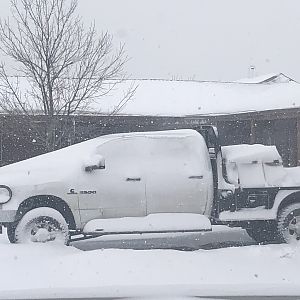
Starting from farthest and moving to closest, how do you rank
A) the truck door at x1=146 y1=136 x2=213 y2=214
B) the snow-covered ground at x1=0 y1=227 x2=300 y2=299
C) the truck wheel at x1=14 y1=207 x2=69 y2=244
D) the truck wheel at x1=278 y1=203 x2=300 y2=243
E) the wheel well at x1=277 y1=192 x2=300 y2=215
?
the wheel well at x1=277 y1=192 x2=300 y2=215 → the truck wheel at x1=278 y1=203 x2=300 y2=243 → the truck door at x1=146 y1=136 x2=213 y2=214 → the truck wheel at x1=14 y1=207 x2=69 y2=244 → the snow-covered ground at x1=0 y1=227 x2=300 y2=299

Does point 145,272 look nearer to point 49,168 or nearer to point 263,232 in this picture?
point 49,168

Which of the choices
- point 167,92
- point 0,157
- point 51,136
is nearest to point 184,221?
point 51,136

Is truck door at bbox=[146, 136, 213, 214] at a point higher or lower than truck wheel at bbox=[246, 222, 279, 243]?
higher

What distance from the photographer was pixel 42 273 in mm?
6336

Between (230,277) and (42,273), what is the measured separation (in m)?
2.07

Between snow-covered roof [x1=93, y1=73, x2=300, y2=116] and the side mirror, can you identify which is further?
snow-covered roof [x1=93, y1=73, x2=300, y2=116]

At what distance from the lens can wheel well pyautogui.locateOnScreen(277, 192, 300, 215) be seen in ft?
27.7

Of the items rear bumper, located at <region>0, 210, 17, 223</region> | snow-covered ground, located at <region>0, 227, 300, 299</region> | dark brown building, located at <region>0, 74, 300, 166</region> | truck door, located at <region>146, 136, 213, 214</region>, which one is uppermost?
dark brown building, located at <region>0, 74, 300, 166</region>

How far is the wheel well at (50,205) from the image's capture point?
314 inches

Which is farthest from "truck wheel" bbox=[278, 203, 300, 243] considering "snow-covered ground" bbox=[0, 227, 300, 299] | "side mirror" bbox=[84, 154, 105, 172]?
"side mirror" bbox=[84, 154, 105, 172]

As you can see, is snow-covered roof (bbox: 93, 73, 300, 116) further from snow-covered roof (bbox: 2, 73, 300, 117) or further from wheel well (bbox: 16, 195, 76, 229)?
wheel well (bbox: 16, 195, 76, 229)

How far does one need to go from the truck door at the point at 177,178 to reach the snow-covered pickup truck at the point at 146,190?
1 centimetres

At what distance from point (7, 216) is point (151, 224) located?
78.3 inches

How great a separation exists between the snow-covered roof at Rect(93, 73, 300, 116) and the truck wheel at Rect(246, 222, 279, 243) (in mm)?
10959
